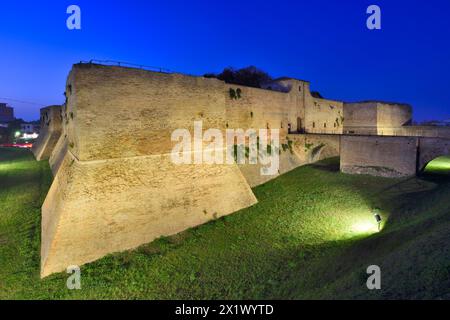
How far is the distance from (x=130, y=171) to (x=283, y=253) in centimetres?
610

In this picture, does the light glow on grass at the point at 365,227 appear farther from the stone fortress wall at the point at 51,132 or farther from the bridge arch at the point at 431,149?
the stone fortress wall at the point at 51,132

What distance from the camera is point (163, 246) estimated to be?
992cm

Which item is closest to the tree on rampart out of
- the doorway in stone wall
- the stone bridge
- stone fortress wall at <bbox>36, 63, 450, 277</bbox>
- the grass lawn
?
the doorway in stone wall

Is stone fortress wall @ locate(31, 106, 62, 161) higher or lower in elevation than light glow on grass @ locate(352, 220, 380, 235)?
higher

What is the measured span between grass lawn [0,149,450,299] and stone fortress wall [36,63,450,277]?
0.62m

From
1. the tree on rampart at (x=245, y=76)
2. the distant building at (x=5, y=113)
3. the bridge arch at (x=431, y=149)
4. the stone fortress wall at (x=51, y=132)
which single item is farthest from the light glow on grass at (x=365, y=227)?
the distant building at (x=5, y=113)

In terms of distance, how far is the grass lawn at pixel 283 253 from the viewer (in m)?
5.95

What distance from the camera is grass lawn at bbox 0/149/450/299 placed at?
19.5ft

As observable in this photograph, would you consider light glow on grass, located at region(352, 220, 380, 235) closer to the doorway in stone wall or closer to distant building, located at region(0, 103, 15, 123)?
the doorway in stone wall

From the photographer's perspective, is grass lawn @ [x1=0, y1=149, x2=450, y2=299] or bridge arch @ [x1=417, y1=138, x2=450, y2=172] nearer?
grass lawn @ [x1=0, y1=149, x2=450, y2=299]

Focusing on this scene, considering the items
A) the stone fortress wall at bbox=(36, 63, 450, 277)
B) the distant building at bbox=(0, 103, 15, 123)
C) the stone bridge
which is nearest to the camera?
A: the stone fortress wall at bbox=(36, 63, 450, 277)

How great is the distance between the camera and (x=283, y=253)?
9297 millimetres
